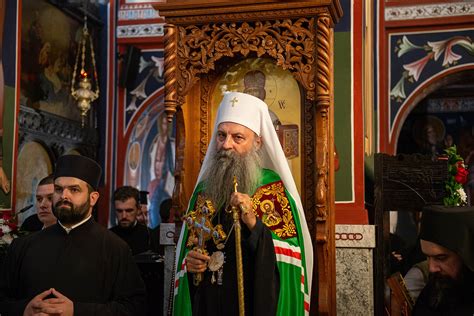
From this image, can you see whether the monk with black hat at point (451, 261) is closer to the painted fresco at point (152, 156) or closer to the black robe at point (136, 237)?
the black robe at point (136, 237)

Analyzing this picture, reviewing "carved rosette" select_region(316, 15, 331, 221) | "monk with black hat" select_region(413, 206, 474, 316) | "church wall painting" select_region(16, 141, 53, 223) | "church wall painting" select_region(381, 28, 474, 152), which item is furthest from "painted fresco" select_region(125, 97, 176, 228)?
"monk with black hat" select_region(413, 206, 474, 316)

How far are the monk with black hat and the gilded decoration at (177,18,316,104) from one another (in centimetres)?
154

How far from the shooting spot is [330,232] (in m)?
4.58

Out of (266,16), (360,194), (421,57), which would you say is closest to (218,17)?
(266,16)

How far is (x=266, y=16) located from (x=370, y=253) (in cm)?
215

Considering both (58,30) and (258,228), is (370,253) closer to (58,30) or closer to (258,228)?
(258,228)

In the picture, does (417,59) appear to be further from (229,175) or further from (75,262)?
(75,262)

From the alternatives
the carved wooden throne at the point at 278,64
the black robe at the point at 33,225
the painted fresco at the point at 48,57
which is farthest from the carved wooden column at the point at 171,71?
the painted fresco at the point at 48,57

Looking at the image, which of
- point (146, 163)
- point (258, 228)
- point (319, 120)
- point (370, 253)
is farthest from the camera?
point (146, 163)

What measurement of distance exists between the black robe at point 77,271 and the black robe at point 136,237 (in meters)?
2.73

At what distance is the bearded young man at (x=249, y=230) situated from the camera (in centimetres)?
388

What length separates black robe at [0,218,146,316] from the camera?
418cm

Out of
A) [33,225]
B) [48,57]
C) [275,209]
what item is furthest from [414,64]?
[275,209]

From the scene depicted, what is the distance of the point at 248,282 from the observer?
3.99 metres
